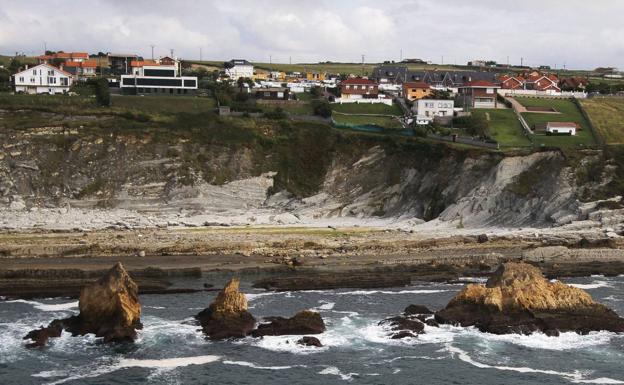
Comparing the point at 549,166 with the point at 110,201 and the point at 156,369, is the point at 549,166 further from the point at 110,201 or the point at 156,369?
the point at 156,369

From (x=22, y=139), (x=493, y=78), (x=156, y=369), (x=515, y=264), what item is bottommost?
(x=156, y=369)

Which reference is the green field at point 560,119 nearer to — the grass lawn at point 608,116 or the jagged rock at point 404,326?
the grass lawn at point 608,116

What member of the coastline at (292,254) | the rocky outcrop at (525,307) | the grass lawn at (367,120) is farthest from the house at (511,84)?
the rocky outcrop at (525,307)

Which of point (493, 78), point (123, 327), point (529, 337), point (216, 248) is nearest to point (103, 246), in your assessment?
point (216, 248)

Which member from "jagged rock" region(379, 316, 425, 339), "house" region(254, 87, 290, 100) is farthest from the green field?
"jagged rock" region(379, 316, 425, 339)

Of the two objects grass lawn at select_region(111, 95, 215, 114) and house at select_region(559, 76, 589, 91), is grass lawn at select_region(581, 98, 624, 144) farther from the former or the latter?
grass lawn at select_region(111, 95, 215, 114)

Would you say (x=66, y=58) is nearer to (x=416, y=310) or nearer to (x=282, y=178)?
(x=282, y=178)
